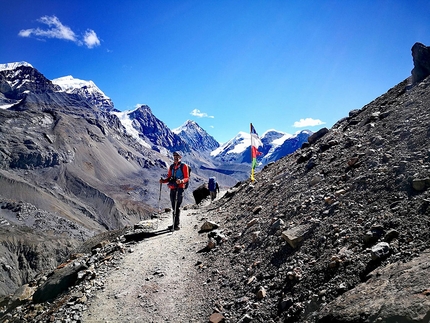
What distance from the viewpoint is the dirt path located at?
6.58 meters

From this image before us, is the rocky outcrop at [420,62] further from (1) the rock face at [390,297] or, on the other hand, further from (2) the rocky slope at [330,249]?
(1) the rock face at [390,297]

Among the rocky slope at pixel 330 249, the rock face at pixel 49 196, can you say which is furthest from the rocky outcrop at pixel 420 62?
the rock face at pixel 49 196

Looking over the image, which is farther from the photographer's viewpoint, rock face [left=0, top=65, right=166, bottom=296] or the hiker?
rock face [left=0, top=65, right=166, bottom=296]

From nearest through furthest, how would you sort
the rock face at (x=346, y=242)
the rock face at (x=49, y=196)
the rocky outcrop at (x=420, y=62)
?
the rock face at (x=346, y=242), the rocky outcrop at (x=420, y=62), the rock face at (x=49, y=196)

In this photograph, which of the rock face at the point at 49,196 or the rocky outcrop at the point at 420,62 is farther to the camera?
the rock face at the point at 49,196

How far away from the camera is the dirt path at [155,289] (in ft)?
21.6

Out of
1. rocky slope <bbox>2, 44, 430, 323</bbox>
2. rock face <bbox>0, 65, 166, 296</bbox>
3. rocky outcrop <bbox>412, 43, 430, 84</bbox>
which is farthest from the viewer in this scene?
rock face <bbox>0, 65, 166, 296</bbox>

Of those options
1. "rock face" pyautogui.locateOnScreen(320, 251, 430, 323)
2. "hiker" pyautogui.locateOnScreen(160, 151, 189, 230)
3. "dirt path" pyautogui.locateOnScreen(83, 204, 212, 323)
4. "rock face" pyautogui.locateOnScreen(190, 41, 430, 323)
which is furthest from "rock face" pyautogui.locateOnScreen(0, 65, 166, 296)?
"rock face" pyautogui.locateOnScreen(320, 251, 430, 323)

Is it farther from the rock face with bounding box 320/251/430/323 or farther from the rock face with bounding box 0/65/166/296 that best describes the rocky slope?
the rock face with bounding box 0/65/166/296

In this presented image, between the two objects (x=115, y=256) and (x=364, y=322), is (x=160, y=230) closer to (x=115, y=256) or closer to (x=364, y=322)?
(x=115, y=256)

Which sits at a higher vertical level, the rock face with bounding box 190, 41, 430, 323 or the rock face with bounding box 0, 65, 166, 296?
the rock face with bounding box 0, 65, 166, 296

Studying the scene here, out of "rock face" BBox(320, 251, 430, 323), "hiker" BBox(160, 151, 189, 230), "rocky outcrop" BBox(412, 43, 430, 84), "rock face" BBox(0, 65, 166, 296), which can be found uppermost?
"rock face" BBox(0, 65, 166, 296)

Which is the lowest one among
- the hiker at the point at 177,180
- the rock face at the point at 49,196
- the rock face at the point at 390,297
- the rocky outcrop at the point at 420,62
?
the rock face at the point at 390,297

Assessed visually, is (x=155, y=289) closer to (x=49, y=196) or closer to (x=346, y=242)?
(x=346, y=242)
